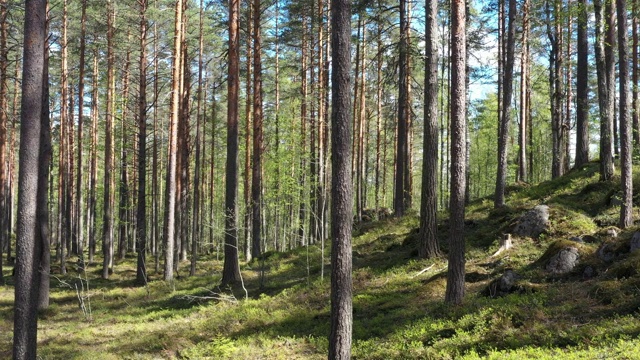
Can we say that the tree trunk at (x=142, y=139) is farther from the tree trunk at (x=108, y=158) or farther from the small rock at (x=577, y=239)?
the small rock at (x=577, y=239)

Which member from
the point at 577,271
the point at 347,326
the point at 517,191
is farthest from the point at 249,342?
the point at 517,191

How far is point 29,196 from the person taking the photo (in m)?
8.46

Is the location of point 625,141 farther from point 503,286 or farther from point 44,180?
point 44,180

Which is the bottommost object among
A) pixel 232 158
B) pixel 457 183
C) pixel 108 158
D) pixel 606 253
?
pixel 606 253

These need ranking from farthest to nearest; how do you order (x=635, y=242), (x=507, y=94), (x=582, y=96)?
1. (x=582, y=96)
2. (x=507, y=94)
3. (x=635, y=242)

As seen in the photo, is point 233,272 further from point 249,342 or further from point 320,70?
point 320,70

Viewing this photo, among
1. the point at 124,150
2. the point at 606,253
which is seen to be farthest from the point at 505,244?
the point at 124,150

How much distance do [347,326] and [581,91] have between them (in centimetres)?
1626

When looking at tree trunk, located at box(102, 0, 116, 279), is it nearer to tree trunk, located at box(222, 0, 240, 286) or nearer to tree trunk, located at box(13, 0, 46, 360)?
tree trunk, located at box(222, 0, 240, 286)

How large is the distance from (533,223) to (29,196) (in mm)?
12792

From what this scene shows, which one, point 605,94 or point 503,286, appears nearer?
point 503,286

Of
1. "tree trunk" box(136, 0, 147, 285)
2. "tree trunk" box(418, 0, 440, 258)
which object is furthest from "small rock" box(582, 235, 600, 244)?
"tree trunk" box(136, 0, 147, 285)

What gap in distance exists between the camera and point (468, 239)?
47.0 ft

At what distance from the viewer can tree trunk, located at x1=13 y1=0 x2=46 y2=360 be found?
8281 millimetres
